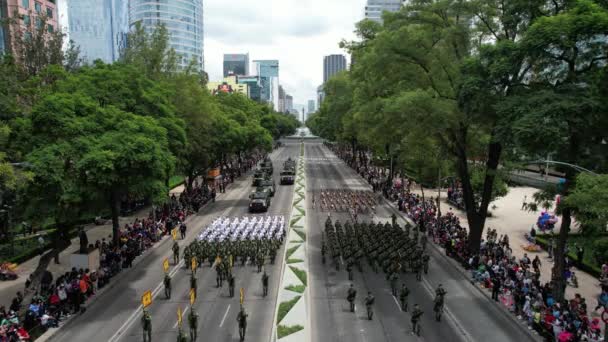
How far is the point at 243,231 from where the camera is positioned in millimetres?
33062

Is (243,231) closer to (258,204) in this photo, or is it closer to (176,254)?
(176,254)

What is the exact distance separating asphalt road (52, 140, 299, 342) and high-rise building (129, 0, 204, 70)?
144 meters

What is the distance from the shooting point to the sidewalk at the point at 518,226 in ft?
76.8

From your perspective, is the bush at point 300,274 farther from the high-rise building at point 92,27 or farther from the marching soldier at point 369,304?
the high-rise building at point 92,27

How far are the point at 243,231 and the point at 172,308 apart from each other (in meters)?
13.1

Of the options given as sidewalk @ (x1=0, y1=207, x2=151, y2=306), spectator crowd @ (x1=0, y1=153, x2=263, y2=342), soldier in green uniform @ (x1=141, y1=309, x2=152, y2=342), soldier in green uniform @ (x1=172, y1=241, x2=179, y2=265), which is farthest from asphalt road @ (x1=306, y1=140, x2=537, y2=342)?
sidewalk @ (x1=0, y1=207, x2=151, y2=306)

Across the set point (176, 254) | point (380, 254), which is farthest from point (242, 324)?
point (176, 254)

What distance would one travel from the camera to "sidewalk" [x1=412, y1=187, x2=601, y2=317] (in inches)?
922

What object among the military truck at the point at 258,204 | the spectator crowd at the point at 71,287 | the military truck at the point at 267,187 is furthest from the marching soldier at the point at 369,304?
the military truck at the point at 267,187

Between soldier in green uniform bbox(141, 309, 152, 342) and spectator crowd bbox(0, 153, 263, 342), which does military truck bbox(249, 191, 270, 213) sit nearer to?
spectator crowd bbox(0, 153, 263, 342)

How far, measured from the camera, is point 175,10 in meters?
171

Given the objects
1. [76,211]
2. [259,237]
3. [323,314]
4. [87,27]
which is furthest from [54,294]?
[87,27]

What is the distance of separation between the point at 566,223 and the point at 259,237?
1898 centimetres

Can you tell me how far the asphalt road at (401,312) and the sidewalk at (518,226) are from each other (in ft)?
16.3
